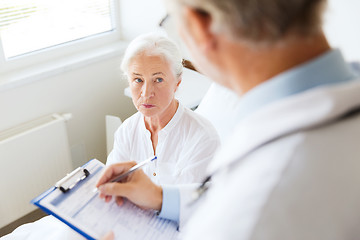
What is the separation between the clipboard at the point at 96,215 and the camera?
3.25 feet

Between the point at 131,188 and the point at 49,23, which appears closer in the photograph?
the point at 131,188

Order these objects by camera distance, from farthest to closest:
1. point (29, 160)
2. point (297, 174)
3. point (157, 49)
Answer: point (29, 160), point (157, 49), point (297, 174)

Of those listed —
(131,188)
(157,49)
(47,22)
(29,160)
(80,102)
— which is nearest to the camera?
(131,188)

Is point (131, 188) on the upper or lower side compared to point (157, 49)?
lower

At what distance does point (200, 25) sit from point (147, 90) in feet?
2.92

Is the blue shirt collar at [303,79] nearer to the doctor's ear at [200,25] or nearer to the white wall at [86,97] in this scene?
the doctor's ear at [200,25]

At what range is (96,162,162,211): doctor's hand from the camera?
0.97m

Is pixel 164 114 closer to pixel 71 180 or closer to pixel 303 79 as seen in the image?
pixel 71 180

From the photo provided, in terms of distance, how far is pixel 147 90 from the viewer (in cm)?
139

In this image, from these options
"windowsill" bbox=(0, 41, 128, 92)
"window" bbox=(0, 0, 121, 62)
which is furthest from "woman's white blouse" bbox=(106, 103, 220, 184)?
"window" bbox=(0, 0, 121, 62)

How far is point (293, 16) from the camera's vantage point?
466 mm

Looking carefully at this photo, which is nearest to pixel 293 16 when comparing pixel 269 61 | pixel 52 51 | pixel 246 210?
pixel 269 61

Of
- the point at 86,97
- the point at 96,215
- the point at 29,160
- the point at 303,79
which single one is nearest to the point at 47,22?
the point at 86,97

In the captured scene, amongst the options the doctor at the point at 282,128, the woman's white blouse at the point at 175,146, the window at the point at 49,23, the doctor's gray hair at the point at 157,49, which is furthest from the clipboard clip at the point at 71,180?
the window at the point at 49,23
